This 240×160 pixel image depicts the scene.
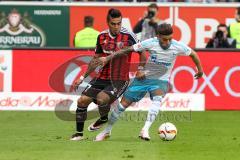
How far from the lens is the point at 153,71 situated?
13.7 metres

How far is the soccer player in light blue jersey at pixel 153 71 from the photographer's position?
13234mm

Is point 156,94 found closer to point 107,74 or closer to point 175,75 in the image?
point 107,74

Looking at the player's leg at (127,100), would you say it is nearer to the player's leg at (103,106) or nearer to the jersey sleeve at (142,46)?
the player's leg at (103,106)

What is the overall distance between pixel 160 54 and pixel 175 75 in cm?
612

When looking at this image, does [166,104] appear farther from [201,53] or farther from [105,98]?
[105,98]

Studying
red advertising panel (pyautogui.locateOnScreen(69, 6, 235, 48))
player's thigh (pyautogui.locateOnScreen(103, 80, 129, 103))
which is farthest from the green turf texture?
red advertising panel (pyautogui.locateOnScreen(69, 6, 235, 48))

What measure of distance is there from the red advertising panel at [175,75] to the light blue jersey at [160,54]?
5.66 m

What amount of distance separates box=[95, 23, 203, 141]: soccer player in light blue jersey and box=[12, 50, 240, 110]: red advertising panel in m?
5.73

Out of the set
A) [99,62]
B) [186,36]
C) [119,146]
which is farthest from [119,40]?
[186,36]

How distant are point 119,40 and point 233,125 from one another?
13.1 feet

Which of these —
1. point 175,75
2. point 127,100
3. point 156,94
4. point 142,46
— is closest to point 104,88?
point 127,100

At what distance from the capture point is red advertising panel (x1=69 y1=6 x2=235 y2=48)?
24688 millimetres

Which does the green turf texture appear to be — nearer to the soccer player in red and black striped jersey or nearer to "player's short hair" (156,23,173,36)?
the soccer player in red and black striped jersey

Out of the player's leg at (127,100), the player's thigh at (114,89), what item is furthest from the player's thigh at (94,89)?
the player's leg at (127,100)
